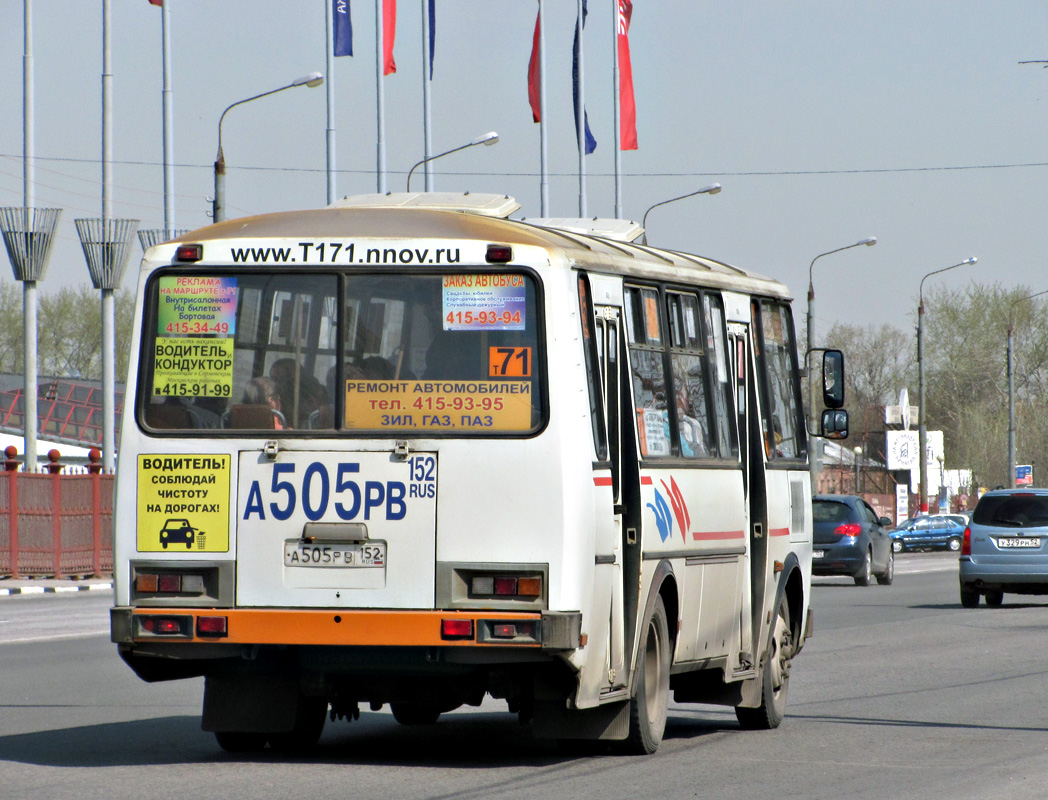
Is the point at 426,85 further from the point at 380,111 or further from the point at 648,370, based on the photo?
Result: the point at 648,370

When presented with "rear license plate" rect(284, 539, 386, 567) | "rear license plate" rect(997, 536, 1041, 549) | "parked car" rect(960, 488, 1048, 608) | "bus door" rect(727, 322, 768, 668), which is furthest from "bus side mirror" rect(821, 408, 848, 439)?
"rear license plate" rect(997, 536, 1041, 549)

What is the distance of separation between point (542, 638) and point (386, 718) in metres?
4.08

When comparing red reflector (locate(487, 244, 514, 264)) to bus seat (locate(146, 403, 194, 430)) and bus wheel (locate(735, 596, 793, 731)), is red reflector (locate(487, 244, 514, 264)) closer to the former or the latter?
bus seat (locate(146, 403, 194, 430))

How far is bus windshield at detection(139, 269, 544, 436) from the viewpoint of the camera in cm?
915

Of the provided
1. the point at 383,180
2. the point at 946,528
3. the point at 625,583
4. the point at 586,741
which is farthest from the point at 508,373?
the point at 946,528

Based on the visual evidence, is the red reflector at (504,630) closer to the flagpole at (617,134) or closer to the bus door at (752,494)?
the bus door at (752,494)

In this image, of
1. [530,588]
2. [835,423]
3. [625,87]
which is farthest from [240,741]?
[625,87]

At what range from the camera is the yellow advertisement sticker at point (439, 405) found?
9.09 metres

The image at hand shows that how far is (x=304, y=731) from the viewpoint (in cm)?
1030

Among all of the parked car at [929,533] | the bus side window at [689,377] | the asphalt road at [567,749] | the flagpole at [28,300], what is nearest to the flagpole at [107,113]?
the flagpole at [28,300]

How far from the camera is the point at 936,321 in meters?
87.3

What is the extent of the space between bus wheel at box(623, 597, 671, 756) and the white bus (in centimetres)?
2

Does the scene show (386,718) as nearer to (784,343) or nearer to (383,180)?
(784,343)

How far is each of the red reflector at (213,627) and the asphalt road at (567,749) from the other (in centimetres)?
71
